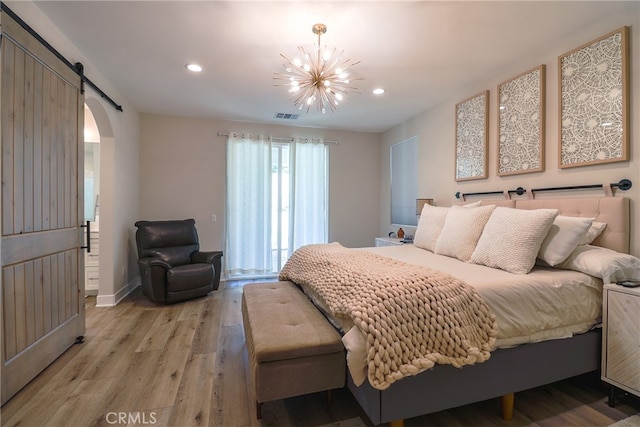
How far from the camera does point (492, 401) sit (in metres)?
1.81

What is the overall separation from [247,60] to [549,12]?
248 centimetres

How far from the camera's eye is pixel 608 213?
2.06 metres

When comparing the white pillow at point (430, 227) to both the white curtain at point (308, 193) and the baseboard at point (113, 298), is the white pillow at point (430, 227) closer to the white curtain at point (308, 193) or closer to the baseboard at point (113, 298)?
the white curtain at point (308, 193)

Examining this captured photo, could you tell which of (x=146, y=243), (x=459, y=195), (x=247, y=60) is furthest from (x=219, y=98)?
(x=459, y=195)

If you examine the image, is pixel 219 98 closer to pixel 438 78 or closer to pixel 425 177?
pixel 438 78

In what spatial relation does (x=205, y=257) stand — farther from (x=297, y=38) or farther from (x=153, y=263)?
(x=297, y=38)

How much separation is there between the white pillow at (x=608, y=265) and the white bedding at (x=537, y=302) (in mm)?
62

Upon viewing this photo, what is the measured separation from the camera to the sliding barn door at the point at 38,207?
1.74 m

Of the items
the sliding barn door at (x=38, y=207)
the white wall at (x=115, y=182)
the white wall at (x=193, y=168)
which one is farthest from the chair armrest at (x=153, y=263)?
the white wall at (x=193, y=168)

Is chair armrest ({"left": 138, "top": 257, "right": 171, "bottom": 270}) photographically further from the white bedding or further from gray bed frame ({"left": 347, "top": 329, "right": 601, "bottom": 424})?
gray bed frame ({"left": 347, "top": 329, "right": 601, "bottom": 424})

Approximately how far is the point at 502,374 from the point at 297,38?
280cm

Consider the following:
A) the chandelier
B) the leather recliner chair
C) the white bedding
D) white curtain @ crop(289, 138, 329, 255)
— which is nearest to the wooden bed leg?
the white bedding

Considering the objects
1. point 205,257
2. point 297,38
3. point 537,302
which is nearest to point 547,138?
point 537,302

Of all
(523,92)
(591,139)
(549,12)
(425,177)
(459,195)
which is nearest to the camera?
(549,12)
